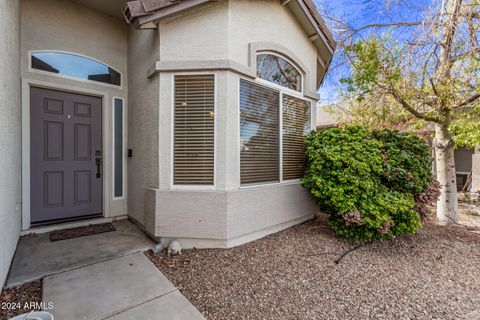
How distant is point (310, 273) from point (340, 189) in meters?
1.54

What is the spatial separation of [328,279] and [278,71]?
3778mm

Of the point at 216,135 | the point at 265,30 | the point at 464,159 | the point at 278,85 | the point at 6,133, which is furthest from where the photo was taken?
the point at 464,159

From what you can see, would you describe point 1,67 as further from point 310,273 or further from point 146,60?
point 310,273

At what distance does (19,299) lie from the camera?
2.39 m

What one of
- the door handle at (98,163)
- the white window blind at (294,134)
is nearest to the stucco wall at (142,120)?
the door handle at (98,163)

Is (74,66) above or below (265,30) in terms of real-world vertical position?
below

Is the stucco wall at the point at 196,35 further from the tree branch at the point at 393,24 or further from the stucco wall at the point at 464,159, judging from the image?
the stucco wall at the point at 464,159

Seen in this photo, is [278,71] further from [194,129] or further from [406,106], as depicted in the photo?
[406,106]

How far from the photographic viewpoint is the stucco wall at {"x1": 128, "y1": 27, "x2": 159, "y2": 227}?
3.82m

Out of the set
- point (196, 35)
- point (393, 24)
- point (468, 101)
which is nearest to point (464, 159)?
point (468, 101)

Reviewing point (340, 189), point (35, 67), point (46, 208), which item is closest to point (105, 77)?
point (35, 67)

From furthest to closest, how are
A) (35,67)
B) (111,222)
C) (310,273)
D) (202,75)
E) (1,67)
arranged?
(111,222) < (35,67) < (202,75) < (310,273) < (1,67)

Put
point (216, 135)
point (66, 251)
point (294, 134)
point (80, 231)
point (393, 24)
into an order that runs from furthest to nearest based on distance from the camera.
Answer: point (393, 24) → point (294, 134) → point (80, 231) → point (216, 135) → point (66, 251)

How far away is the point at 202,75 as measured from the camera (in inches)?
146
